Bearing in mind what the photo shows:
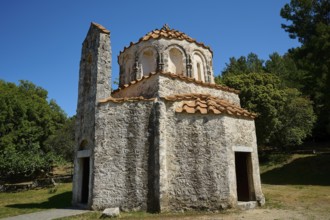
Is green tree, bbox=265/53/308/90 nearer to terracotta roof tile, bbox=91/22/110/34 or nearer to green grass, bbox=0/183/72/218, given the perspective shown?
terracotta roof tile, bbox=91/22/110/34

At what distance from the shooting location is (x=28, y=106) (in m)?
28.3

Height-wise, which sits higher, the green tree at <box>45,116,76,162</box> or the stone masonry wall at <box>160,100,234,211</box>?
the green tree at <box>45,116,76,162</box>

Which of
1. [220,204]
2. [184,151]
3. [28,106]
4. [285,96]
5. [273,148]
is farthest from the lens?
[273,148]

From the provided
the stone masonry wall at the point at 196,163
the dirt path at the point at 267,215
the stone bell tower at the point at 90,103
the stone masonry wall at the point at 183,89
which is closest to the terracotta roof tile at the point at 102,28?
the stone bell tower at the point at 90,103

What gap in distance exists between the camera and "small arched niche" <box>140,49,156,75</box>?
12.6 meters

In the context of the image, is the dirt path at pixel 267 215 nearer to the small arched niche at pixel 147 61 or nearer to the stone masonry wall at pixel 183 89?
the stone masonry wall at pixel 183 89

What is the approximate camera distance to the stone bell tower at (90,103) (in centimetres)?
993

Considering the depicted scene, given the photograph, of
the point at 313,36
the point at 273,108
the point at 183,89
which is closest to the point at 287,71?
the point at 273,108

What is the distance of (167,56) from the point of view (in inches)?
483

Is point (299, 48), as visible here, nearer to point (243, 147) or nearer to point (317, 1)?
point (317, 1)

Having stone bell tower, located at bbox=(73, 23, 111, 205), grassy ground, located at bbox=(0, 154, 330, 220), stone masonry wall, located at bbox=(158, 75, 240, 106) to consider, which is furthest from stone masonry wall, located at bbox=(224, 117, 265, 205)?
stone bell tower, located at bbox=(73, 23, 111, 205)

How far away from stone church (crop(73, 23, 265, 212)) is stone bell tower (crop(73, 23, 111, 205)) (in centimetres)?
4

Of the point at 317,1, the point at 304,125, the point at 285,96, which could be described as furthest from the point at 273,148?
the point at 317,1

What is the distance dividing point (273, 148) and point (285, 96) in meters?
8.59
